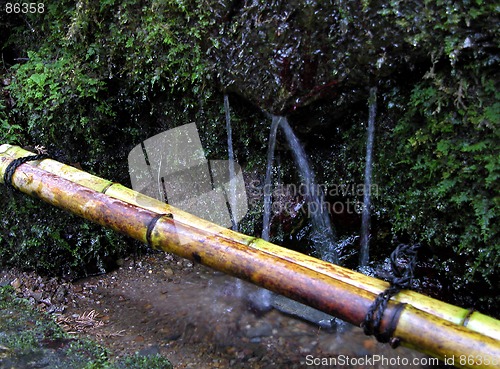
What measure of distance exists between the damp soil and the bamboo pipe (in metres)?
1.05

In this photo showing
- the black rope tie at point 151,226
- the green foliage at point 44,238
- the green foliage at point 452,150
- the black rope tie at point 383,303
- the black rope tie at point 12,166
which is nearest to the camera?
the black rope tie at point 383,303

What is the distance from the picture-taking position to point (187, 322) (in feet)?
12.6

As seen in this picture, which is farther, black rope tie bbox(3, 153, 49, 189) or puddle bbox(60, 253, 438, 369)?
black rope tie bbox(3, 153, 49, 189)

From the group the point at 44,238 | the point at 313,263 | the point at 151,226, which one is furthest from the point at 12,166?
the point at 313,263

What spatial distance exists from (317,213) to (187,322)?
1688 mm

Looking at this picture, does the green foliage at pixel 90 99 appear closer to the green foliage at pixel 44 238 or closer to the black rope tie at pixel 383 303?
the green foliage at pixel 44 238

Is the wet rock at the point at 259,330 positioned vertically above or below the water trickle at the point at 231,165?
below

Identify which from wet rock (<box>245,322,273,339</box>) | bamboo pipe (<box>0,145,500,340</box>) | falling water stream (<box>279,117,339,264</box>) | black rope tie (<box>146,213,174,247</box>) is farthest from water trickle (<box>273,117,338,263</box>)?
black rope tie (<box>146,213,174,247</box>)

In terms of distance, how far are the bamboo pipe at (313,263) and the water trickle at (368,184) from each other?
1.41 metres

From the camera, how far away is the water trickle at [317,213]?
4355mm

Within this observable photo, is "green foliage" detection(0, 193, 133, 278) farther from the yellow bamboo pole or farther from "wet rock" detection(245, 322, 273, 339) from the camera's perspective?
"wet rock" detection(245, 322, 273, 339)

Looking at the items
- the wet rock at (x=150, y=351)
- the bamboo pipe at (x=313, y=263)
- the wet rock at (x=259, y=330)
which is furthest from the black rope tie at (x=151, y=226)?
the wet rock at (x=259, y=330)

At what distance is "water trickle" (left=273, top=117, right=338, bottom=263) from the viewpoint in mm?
4355

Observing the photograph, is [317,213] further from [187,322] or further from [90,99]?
[90,99]
